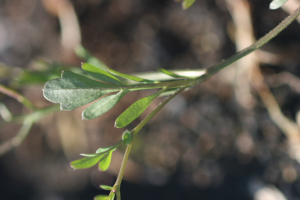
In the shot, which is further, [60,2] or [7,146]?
[60,2]

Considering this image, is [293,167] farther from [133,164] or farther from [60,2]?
[60,2]

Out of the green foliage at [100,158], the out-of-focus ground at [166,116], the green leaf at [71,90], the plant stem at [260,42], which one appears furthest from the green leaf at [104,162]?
the out-of-focus ground at [166,116]

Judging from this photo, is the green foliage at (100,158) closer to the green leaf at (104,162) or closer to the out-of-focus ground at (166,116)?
the green leaf at (104,162)

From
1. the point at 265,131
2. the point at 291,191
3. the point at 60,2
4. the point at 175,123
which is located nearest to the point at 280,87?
the point at 265,131

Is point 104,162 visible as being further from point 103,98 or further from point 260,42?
point 260,42

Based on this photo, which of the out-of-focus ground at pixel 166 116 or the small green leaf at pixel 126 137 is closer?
the small green leaf at pixel 126 137

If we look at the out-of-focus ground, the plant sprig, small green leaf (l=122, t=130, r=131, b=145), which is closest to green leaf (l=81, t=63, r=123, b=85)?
the plant sprig
